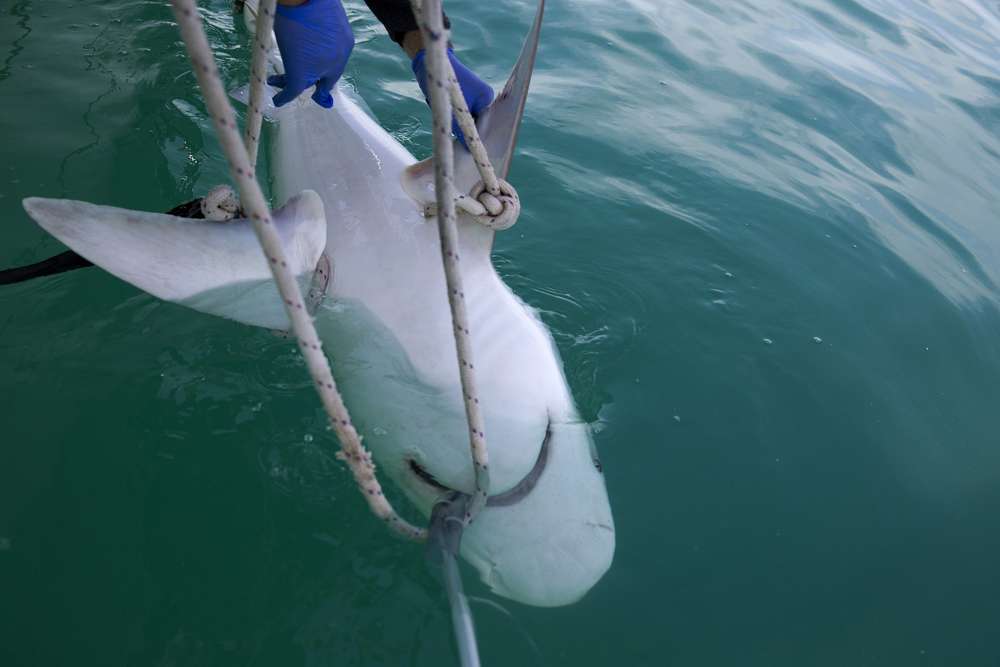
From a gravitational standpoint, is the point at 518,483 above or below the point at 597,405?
above

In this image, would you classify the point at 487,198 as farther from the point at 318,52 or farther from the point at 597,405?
the point at 597,405

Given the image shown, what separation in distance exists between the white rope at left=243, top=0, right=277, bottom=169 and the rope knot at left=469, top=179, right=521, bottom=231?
62cm

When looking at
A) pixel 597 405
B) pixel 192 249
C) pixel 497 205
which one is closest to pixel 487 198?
pixel 497 205

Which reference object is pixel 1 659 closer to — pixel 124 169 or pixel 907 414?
pixel 124 169

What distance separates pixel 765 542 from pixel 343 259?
81.2 inches

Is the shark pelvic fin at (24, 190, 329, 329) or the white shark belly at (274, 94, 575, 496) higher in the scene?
the shark pelvic fin at (24, 190, 329, 329)

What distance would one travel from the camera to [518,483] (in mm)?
2357

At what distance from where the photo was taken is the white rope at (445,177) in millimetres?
1351

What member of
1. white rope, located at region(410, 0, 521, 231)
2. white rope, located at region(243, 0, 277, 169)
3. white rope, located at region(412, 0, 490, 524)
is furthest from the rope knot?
white rope, located at region(243, 0, 277, 169)

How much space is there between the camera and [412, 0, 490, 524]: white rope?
1351 mm

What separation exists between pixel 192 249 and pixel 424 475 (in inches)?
40.8

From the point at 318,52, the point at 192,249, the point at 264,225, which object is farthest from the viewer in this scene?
the point at 318,52

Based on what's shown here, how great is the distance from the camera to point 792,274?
448cm

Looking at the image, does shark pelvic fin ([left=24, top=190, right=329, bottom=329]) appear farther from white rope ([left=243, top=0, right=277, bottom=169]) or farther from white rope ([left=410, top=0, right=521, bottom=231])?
white rope ([left=410, top=0, right=521, bottom=231])
